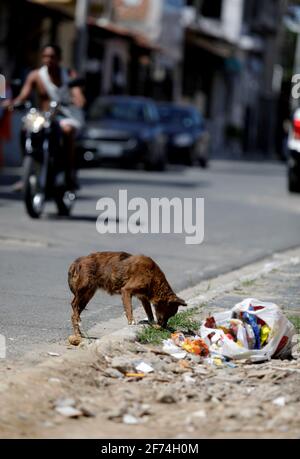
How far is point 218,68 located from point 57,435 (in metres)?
56.5

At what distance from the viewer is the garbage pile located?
698 cm

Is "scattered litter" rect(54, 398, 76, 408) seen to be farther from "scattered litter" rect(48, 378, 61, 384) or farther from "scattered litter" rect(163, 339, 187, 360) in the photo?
"scattered litter" rect(163, 339, 187, 360)

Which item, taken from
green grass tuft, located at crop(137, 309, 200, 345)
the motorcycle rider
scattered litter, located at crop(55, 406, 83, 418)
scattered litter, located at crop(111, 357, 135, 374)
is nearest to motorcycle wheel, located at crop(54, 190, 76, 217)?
the motorcycle rider

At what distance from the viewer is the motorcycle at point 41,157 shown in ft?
48.6

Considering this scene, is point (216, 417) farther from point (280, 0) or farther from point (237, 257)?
point (280, 0)

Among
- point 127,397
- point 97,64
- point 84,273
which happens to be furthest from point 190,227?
point 97,64

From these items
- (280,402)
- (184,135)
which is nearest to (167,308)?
(280,402)

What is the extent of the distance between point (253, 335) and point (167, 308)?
2.30 feet

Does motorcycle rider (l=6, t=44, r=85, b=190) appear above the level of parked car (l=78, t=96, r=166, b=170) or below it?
above

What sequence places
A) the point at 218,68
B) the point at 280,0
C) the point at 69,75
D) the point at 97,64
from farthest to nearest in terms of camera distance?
1. the point at 280,0
2. the point at 218,68
3. the point at 97,64
4. the point at 69,75

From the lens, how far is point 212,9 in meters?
64.1

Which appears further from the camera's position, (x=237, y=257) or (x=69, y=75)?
(x=69, y=75)

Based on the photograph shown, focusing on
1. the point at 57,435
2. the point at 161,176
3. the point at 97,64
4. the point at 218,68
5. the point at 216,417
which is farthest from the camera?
the point at 218,68

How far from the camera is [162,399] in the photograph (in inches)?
233
